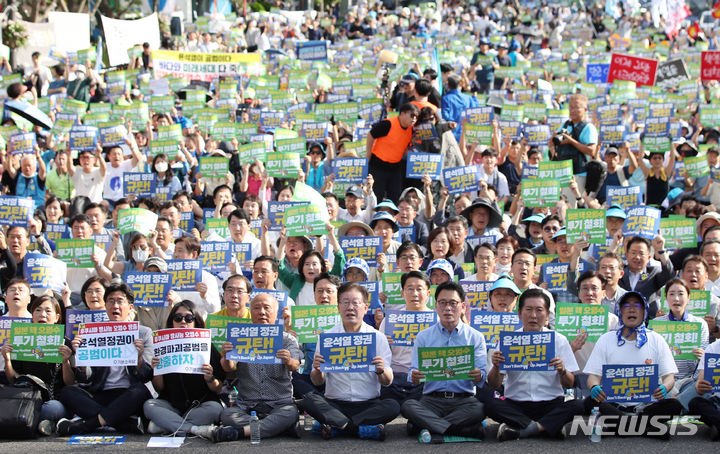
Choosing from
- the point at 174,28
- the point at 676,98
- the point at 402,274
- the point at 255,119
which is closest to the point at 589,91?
the point at 676,98

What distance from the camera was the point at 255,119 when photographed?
17.5 meters

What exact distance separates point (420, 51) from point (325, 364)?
61.4 feet

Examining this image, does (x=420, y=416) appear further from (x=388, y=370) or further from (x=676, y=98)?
(x=676, y=98)

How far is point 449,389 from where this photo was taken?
8.17 m

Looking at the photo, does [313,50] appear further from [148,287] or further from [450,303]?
[450,303]

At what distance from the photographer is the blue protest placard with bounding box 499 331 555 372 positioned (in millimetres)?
7691

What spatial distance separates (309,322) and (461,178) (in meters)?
4.16

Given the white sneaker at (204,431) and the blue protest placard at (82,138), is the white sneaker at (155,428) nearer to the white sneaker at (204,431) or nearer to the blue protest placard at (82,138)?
the white sneaker at (204,431)

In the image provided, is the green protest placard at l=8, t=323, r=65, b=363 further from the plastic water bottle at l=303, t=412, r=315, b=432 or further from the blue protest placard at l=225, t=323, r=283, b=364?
the plastic water bottle at l=303, t=412, r=315, b=432

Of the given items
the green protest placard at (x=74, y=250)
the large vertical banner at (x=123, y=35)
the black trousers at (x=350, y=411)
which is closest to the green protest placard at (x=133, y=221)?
the green protest placard at (x=74, y=250)

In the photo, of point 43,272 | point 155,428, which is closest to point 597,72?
point 43,272

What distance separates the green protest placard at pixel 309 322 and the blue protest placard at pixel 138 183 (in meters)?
5.13

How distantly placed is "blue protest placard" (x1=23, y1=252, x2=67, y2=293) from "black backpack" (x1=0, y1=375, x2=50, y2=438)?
5.14 feet

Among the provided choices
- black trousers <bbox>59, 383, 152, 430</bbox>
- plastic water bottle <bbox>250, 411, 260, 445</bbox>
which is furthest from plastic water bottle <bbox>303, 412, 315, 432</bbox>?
black trousers <bbox>59, 383, 152, 430</bbox>
